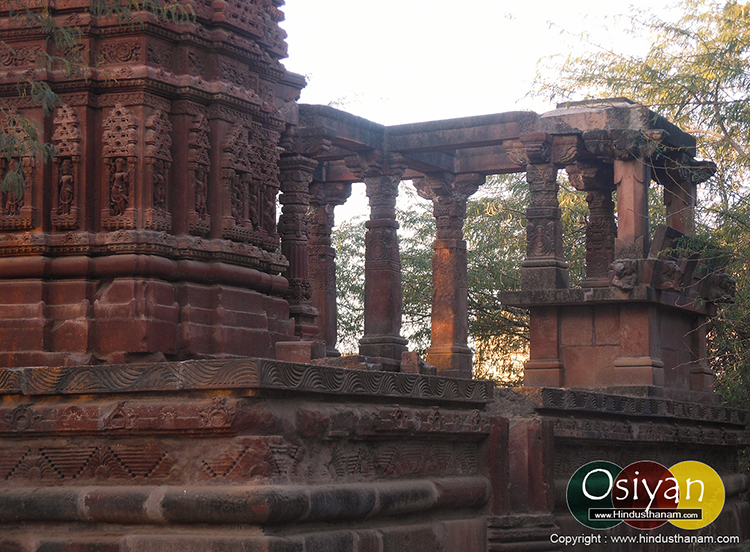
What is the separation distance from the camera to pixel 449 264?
1775cm

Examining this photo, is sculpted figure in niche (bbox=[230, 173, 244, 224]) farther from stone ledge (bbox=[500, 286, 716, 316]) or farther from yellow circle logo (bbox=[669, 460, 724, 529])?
stone ledge (bbox=[500, 286, 716, 316])

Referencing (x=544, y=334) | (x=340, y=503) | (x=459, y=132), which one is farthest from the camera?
(x=459, y=132)

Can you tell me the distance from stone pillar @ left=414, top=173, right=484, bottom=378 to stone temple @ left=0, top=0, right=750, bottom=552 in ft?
23.4

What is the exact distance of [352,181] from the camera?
685 inches

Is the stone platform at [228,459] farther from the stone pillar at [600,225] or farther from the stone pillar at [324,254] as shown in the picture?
the stone pillar at [324,254]

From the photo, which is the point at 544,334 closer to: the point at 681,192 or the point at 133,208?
the point at 681,192

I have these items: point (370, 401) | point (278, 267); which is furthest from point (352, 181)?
point (370, 401)

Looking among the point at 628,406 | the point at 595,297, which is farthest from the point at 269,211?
the point at 595,297

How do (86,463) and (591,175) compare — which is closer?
(86,463)

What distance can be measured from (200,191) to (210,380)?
207 centimetres

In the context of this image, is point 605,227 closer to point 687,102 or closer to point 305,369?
point 687,102

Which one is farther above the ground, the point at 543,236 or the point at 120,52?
the point at 120,52

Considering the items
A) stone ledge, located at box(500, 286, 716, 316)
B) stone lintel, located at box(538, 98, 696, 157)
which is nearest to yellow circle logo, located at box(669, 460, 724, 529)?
stone ledge, located at box(500, 286, 716, 316)

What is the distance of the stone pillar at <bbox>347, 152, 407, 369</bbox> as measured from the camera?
16094 millimetres
